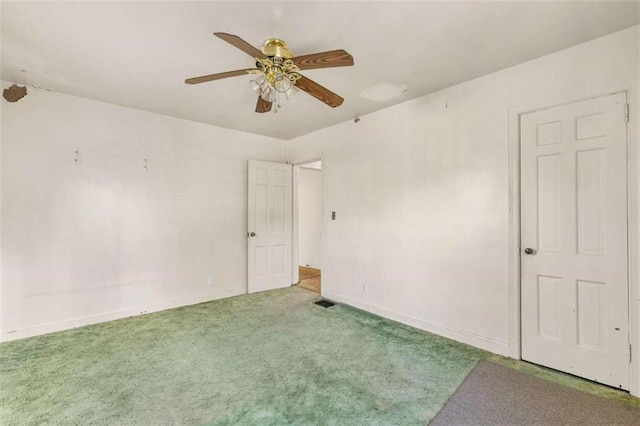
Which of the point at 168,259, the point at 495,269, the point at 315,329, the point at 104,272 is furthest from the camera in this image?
the point at 168,259

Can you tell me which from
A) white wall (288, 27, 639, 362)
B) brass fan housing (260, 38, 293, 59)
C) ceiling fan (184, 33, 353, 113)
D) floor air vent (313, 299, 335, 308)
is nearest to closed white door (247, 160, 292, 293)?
floor air vent (313, 299, 335, 308)

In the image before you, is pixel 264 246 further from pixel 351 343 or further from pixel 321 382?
pixel 321 382

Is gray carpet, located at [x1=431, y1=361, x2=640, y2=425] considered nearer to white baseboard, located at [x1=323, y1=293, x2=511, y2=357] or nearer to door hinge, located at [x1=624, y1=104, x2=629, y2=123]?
white baseboard, located at [x1=323, y1=293, x2=511, y2=357]

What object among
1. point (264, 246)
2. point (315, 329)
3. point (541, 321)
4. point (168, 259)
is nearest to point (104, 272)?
point (168, 259)

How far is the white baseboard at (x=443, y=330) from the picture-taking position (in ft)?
8.65

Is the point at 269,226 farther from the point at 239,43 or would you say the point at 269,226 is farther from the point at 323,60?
the point at 239,43

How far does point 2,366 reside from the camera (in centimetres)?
243

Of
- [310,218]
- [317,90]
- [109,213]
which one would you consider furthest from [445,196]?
[310,218]

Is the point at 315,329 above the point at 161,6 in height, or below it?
below

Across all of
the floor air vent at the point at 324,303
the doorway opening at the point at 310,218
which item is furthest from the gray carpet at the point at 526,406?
the doorway opening at the point at 310,218

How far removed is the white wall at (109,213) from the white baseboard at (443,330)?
6.64ft

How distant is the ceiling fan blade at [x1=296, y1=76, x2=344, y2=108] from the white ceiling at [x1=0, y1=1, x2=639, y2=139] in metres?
0.30

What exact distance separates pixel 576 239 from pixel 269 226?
3797 millimetres

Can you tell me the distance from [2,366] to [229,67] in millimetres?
3142
